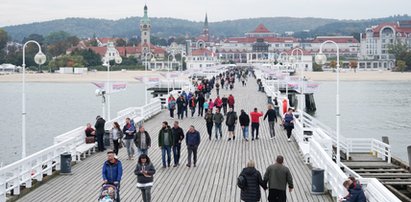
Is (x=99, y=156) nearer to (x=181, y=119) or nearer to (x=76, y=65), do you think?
(x=181, y=119)

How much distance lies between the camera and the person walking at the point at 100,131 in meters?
19.4

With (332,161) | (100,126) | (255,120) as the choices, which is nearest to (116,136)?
(100,126)

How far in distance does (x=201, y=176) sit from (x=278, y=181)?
449 cm

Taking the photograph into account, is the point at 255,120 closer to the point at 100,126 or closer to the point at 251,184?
the point at 100,126

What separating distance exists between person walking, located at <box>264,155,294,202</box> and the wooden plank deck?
1723 millimetres

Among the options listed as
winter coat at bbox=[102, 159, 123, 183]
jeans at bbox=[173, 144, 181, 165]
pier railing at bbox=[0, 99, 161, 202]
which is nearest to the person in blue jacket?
winter coat at bbox=[102, 159, 123, 183]

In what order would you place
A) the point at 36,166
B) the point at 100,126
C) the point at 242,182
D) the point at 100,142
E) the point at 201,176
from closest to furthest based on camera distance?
the point at 242,182, the point at 36,166, the point at 201,176, the point at 100,126, the point at 100,142

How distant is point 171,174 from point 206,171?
884 millimetres

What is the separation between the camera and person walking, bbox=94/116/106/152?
19438 millimetres

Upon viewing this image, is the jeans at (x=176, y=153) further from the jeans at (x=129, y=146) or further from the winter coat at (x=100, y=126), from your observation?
the winter coat at (x=100, y=126)

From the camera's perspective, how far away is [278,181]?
1140 centimetres

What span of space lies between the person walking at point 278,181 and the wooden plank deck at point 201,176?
1.72 m

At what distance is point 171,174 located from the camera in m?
16.0

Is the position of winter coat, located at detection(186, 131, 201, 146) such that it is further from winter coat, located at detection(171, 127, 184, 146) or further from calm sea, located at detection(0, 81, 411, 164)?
calm sea, located at detection(0, 81, 411, 164)
